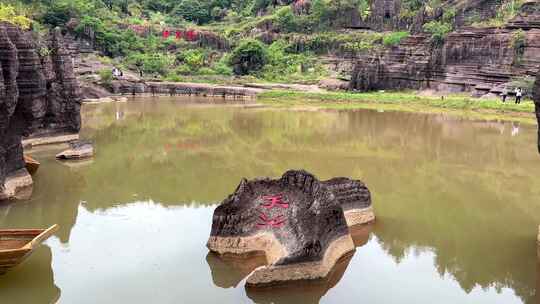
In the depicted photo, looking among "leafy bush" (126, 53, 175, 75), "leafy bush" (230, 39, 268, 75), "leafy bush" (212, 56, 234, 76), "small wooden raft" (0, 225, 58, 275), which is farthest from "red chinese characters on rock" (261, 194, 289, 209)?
"leafy bush" (230, 39, 268, 75)

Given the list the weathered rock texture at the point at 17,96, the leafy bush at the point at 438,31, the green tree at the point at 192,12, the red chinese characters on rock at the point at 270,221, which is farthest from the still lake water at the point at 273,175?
the green tree at the point at 192,12

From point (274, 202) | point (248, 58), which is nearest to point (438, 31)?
point (248, 58)

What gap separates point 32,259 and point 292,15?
52053 mm

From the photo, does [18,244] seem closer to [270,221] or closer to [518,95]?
[270,221]

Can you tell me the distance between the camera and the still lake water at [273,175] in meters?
8.02

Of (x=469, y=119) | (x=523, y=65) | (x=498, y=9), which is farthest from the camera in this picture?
(x=498, y=9)

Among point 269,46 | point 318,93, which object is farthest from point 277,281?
point 269,46

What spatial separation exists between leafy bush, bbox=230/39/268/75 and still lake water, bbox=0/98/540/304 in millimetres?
24918

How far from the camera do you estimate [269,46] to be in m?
53.1

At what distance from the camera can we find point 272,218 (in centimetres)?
909

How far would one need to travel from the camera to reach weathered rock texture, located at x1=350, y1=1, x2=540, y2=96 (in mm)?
33312

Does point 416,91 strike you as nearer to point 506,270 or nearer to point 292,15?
point 292,15

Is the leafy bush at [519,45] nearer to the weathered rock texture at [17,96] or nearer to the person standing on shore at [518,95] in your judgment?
the person standing on shore at [518,95]

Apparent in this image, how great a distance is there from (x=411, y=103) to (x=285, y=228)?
26350 mm
